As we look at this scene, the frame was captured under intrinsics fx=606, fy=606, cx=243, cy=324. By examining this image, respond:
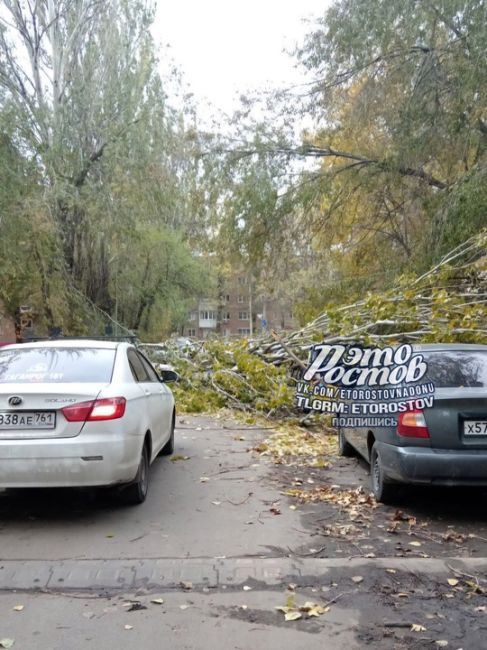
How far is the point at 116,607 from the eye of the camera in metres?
3.68

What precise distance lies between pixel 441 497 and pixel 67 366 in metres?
3.88

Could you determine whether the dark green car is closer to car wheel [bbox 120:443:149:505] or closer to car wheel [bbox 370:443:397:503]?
car wheel [bbox 370:443:397:503]

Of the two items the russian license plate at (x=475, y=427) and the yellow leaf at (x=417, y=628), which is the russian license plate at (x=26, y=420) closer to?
the yellow leaf at (x=417, y=628)

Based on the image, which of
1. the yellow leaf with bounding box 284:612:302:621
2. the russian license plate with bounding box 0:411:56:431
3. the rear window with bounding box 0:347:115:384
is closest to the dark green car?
the yellow leaf with bounding box 284:612:302:621

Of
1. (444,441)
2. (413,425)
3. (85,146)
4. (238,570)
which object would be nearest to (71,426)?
(238,570)

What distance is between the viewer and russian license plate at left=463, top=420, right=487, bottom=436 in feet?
16.7

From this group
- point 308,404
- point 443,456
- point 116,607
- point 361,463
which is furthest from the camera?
point 308,404

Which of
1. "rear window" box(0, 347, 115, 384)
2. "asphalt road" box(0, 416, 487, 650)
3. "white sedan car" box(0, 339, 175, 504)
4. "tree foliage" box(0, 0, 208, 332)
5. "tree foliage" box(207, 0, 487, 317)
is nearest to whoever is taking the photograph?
"asphalt road" box(0, 416, 487, 650)

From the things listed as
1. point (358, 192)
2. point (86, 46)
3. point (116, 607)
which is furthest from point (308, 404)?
point (86, 46)

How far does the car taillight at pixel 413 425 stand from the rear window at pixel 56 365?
263 cm

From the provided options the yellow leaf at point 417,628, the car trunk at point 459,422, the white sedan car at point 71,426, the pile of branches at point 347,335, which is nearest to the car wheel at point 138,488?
the white sedan car at point 71,426

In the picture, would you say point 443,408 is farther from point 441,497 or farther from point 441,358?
point 441,497

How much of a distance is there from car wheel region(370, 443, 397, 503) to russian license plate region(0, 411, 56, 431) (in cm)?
299

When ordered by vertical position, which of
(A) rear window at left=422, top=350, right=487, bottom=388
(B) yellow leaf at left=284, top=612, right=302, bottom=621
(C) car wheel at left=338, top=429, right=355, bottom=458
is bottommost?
(B) yellow leaf at left=284, top=612, right=302, bottom=621
